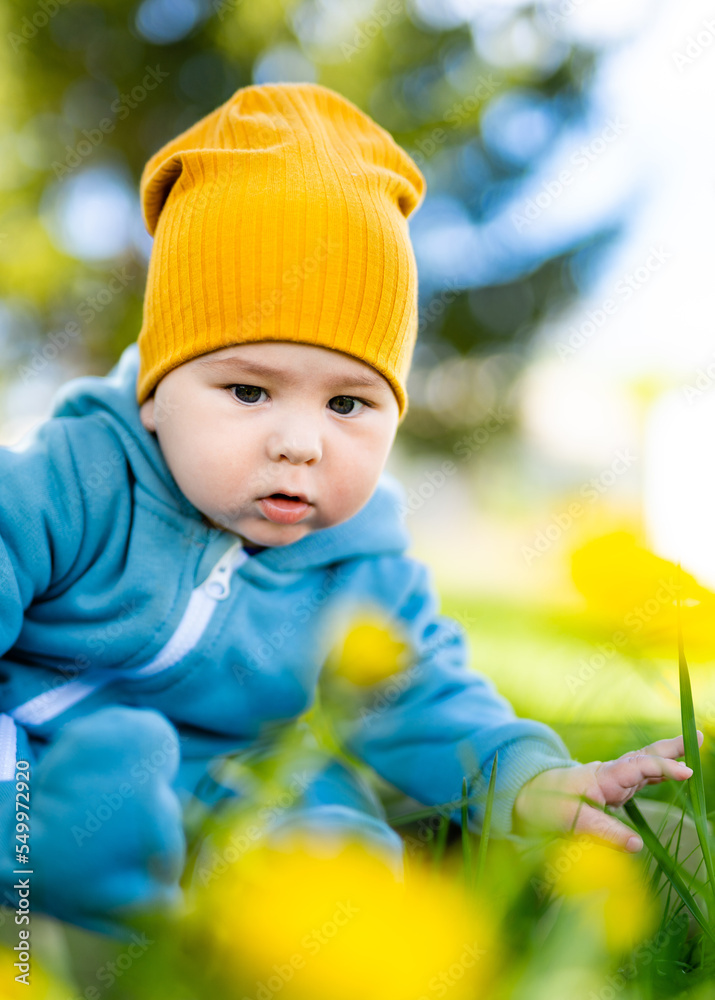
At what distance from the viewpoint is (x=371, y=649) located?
131 cm

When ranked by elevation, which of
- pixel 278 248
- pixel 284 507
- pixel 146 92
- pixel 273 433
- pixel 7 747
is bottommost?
A: pixel 7 747

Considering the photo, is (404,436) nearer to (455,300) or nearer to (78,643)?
(455,300)

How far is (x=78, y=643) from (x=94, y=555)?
123 mm

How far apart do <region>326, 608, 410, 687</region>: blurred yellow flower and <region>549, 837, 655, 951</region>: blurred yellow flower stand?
1.28 feet

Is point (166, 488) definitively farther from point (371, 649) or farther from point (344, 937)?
point (344, 937)

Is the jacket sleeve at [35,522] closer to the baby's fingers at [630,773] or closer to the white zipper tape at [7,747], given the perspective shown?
the white zipper tape at [7,747]

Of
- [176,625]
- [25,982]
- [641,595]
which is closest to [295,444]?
[176,625]

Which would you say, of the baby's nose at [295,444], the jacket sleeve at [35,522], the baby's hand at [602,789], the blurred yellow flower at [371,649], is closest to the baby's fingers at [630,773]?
the baby's hand at [602,789]

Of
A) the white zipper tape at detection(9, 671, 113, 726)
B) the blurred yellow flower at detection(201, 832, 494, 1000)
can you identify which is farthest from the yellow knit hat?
the blurred yellow flower at detection(201, 832, 494, 1000)

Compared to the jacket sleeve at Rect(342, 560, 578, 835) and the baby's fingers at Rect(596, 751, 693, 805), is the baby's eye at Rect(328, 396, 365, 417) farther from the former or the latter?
the baby's fingers at Rect(596, 751, 693, 805)

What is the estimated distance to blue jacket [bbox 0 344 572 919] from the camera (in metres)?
1.14

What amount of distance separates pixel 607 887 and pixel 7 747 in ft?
2.43

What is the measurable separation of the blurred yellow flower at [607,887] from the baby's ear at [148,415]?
0.78 meters

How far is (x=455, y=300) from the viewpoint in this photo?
593 centimetres
